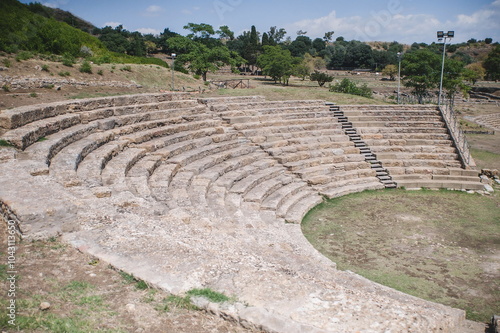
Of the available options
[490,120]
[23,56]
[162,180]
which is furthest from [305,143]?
[490,120]

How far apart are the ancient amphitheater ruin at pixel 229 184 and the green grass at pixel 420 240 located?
2.59ft

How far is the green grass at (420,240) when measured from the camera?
7.03 meters

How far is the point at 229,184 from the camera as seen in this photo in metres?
10.3

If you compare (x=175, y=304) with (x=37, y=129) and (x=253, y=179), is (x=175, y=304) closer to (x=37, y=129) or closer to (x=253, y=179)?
(x=37, y=129)

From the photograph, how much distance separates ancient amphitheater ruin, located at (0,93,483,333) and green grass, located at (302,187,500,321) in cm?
79

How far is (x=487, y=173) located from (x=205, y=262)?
14.7 m

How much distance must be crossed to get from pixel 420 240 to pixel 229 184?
5062 millimetres

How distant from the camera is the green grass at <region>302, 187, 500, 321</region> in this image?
703 cm

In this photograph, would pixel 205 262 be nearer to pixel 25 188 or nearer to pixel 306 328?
pixel 306 328

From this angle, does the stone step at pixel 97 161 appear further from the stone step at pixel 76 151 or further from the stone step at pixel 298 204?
the stone step at pixel 298 204

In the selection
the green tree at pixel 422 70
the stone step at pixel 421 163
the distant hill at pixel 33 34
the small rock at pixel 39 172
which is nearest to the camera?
the small rock at pixel 39 172

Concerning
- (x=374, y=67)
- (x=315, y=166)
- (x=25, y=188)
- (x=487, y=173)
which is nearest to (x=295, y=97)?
(x=315, y=166)

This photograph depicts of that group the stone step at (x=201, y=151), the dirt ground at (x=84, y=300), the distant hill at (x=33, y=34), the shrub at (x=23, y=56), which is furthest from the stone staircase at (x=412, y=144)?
the distant hill at (x=33, y=34)

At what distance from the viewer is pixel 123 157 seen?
9.12 metres
